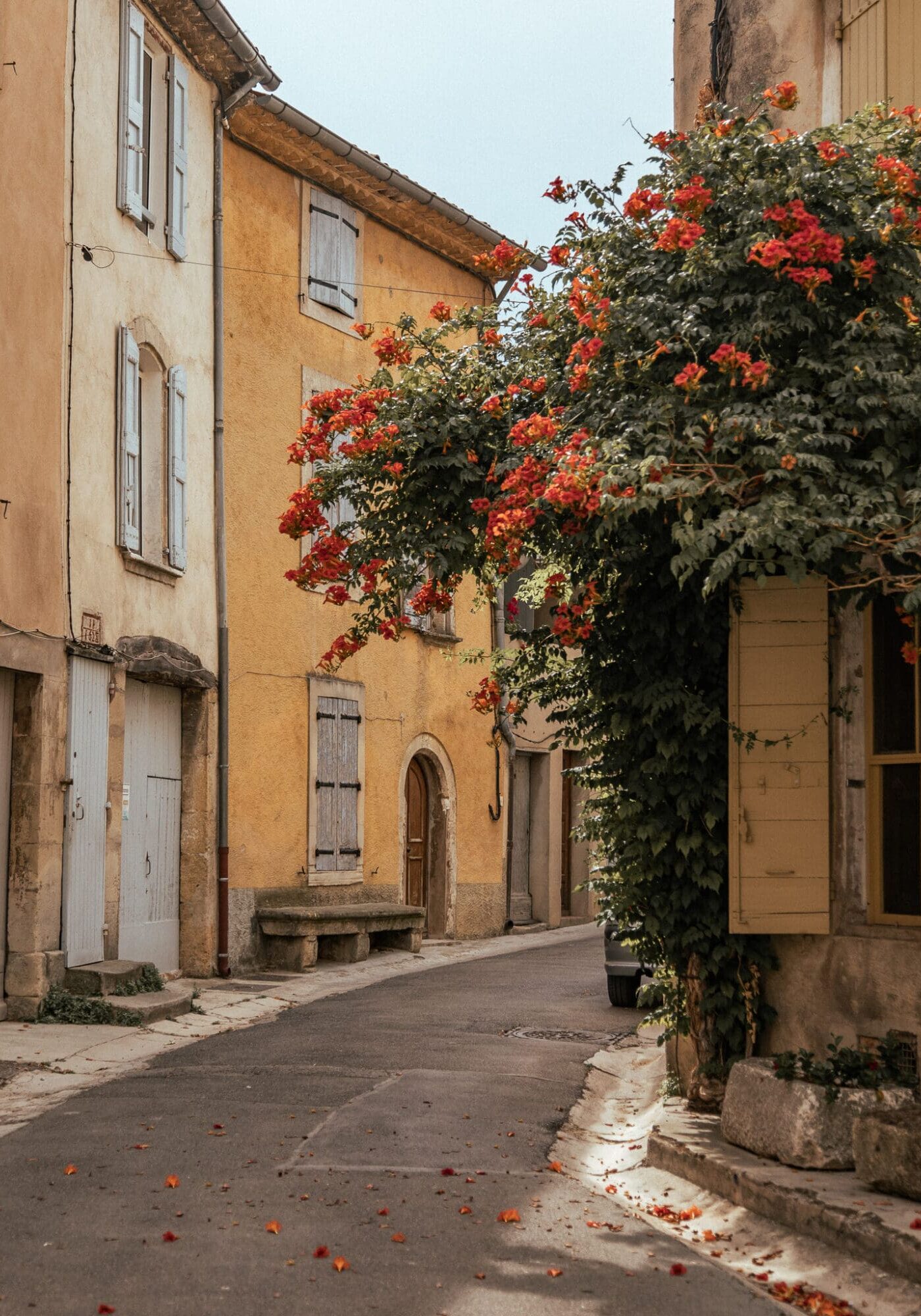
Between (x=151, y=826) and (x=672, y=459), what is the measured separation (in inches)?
321

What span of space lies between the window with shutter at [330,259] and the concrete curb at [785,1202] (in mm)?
11517

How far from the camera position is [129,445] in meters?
12.6

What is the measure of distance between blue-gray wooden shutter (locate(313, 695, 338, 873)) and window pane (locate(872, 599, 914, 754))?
932 cm

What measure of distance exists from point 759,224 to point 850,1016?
137 inches

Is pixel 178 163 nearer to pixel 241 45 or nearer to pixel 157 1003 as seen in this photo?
pixel 241 45

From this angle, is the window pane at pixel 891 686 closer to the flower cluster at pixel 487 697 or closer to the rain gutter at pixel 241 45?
the flower cluster at pixel 487 697

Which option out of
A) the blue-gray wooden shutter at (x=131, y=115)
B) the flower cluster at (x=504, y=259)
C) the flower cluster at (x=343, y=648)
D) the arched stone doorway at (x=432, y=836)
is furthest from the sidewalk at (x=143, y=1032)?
the blue-gray wooden shutter at (x=131, y=115)

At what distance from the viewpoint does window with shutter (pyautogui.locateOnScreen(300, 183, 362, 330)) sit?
16609 mm

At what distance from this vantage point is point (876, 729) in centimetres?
735

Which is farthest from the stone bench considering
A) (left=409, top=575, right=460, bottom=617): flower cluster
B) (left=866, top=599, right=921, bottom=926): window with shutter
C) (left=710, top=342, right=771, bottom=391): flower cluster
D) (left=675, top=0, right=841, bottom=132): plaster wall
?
(left=710, top=342, right=771, bottom=391): flower cluster

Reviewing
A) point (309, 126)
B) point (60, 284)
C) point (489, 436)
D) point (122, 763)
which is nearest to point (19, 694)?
point (122, 763)

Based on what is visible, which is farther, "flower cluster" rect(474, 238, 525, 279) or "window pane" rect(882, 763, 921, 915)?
"flower cluster" rect(474, 238, 525, 279)

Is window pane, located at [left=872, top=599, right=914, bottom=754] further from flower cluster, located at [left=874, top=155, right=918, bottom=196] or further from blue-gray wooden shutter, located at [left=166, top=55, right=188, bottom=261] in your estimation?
blue-gray wooden shutter, located at [left=166, top=55, right=188, bottom=261]

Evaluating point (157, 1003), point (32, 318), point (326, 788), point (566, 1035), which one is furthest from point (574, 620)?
point (326, 788)
